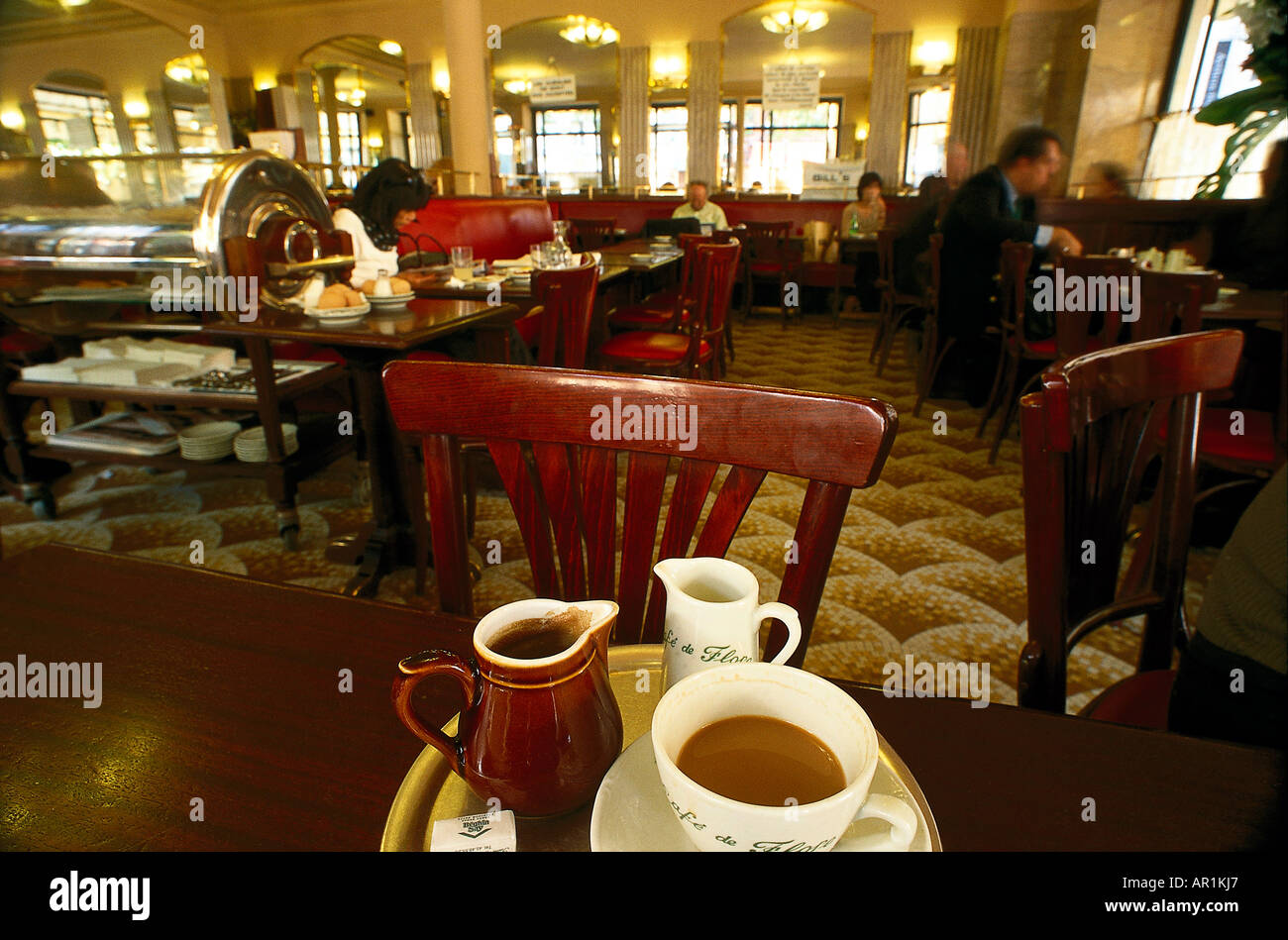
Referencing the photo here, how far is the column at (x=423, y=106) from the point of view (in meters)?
10.4

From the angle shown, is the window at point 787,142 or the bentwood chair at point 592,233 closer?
the bentwood chair at point 592,233

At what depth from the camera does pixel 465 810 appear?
18.1 inches

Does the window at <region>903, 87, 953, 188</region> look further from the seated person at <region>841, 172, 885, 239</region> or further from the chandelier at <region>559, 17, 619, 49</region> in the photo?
the chandelier at <region>559, 17, 619, 49</region>

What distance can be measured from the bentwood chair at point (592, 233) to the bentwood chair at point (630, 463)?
7.53 meters

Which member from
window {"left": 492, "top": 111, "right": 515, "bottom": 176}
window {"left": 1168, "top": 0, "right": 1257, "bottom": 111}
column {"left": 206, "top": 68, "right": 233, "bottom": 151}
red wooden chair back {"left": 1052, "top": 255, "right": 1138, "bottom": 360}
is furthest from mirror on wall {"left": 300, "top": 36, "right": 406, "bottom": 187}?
red wooden chair back {"left": 1052, "top": 255, "right": 1138, "bottom": 360}

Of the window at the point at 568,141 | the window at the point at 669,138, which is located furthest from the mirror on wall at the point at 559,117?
the window at the point at 669,138

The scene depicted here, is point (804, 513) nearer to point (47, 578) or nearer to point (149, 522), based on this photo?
point (47, 578)

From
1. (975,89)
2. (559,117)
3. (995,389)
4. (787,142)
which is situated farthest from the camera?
(559,117)

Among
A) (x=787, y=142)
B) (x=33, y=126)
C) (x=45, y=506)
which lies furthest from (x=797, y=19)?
(x=33, y=126)

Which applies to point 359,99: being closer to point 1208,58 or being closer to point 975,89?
point 975,89

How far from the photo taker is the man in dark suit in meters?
3.97

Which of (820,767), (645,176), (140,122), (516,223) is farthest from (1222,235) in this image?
(140,122)

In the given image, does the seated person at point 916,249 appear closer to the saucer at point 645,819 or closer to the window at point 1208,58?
the window at point 1208,58

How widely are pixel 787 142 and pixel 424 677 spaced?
49.9ft
